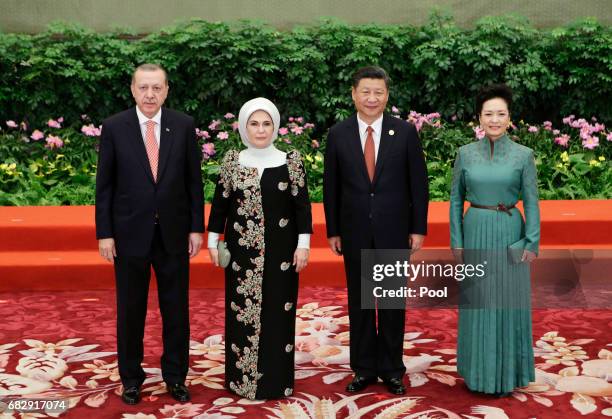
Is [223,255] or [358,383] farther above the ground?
[223,255]

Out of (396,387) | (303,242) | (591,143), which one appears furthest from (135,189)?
(591,143)

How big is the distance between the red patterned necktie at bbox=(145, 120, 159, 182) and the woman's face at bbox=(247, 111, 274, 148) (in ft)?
1.40

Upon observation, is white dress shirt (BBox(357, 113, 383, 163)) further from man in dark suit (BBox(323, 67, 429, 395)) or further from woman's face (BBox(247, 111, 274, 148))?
woman's face (BBox(247, 111, 274, 148))

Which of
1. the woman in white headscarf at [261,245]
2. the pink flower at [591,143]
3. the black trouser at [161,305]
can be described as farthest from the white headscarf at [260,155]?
the pink flower at [591,143]

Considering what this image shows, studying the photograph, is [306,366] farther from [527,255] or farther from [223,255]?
[527,255]

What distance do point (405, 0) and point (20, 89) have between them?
13.6ft

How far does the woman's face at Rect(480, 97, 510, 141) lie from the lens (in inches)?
137

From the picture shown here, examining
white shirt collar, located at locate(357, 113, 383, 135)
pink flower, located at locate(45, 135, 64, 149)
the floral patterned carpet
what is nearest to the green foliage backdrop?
pink flower, located at locate(45, 135, 64, 149)

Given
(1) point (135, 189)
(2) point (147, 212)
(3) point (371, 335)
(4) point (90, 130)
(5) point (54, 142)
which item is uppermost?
(4) point (90, 130)

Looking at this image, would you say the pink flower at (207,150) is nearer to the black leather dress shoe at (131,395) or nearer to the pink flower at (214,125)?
the pink flower at (214,125)

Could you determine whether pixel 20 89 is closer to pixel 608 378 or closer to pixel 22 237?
pixel 22 237

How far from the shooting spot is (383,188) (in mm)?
3561

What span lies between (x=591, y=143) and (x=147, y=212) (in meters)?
5.04

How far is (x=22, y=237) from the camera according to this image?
571 cm
